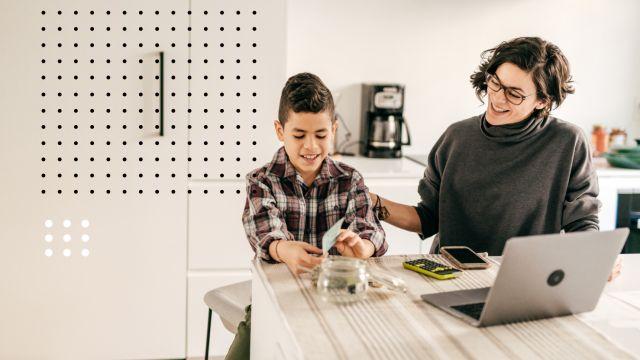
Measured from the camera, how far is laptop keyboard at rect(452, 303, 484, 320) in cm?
142

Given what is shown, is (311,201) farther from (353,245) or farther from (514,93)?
(514,93)

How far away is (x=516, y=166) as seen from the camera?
216 centimetres

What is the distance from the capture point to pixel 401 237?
10.5ft

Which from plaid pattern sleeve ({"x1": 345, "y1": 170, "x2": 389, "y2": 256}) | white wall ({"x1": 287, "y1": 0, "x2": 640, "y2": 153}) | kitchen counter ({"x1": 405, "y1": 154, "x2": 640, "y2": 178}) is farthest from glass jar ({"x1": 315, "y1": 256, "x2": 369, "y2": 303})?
white wall ({"x1": 287, "y1": 0, "x2": 640, "y2": 153})

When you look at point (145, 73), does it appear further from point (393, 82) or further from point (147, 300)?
point (393, 82)

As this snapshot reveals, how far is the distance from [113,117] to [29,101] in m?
0.31

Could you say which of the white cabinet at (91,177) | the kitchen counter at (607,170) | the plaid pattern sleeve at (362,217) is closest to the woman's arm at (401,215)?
the plaid pattern sleeve at (362,217)

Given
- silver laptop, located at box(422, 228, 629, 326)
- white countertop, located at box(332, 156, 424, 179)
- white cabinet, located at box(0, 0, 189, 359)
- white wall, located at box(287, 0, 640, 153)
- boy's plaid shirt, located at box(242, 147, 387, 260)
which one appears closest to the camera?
silver laptop, located at box(422, 228, 629, 326)

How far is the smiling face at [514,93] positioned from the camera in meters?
2.06

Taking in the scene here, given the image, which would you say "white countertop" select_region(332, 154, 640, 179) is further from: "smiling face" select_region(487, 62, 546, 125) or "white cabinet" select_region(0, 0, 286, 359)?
"smiling face" select_region(487, 62, 546, 125)

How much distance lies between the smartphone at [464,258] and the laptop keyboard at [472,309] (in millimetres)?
271

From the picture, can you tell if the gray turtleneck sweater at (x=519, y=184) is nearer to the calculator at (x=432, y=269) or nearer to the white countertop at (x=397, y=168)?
the calculator at (x=432, y=269)

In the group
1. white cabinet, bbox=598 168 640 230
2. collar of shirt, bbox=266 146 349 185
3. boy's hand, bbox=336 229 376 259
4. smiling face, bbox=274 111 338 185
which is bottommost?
white cabinet, bbox=598 168 640 230

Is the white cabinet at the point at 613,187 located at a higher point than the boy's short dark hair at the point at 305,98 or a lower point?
lower
